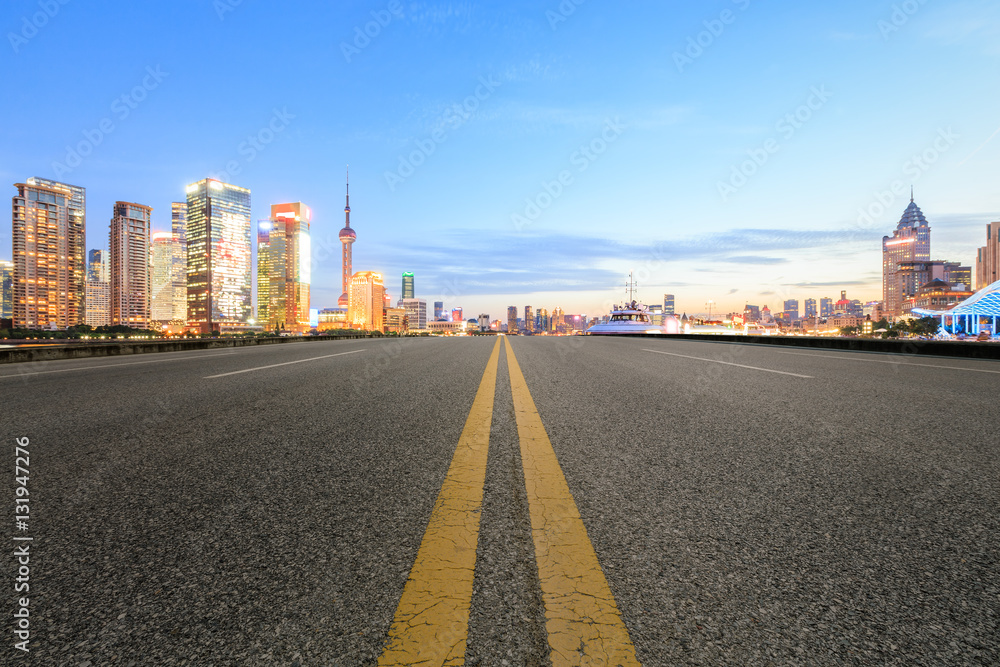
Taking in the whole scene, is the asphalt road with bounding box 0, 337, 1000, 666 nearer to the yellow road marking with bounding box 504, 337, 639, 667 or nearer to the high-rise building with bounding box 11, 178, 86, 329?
the yellow road marking with bounding box 504, 337, 639, 667

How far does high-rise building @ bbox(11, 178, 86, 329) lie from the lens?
565 feet

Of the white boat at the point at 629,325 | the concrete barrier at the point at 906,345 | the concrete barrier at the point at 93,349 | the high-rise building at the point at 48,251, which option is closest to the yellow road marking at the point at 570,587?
the concrete barrier at the point at 906,345

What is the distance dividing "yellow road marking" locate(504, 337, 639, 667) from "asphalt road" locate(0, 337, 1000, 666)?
4cm

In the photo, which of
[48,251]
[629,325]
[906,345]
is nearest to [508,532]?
[906,345]

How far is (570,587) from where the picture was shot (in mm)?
1562

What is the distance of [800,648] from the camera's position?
129 centimetres

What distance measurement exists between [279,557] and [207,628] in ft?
1.36

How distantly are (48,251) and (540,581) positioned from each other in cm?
24517

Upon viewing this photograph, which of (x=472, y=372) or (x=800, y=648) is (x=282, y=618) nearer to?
(x=800, y=648)

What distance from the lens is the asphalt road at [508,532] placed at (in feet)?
4.39

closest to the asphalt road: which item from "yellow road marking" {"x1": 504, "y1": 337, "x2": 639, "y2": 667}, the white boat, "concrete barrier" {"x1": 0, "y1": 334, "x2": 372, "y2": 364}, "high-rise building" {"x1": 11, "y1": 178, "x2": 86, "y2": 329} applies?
"yellow road marking" {"x1": 504, "y1": 337, "x2": 639, "y2": 667}

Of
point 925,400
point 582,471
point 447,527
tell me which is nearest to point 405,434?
point 582,471

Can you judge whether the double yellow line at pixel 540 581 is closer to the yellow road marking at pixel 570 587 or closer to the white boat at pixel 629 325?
the yellow road marking at pixel 570 587

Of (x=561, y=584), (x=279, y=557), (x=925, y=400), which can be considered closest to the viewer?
(x=561, y=584)
